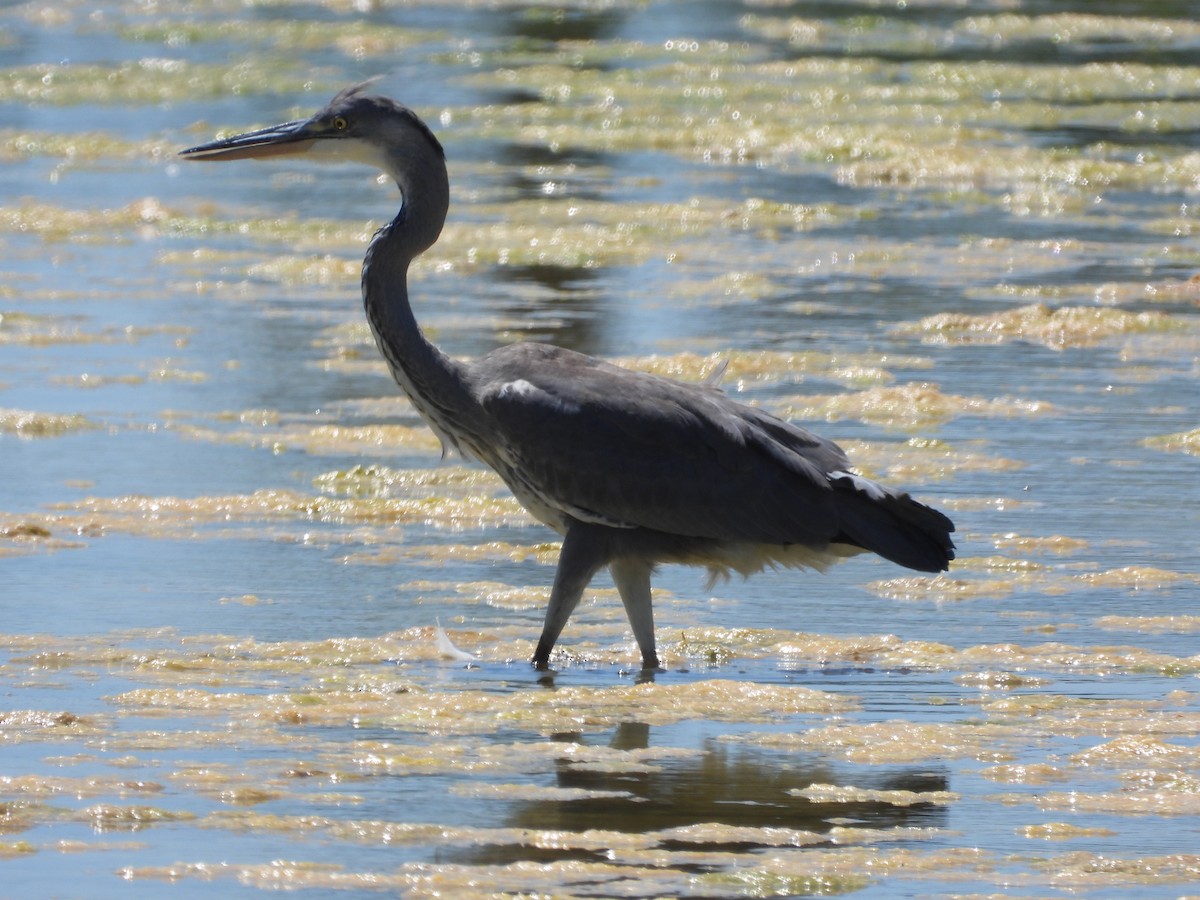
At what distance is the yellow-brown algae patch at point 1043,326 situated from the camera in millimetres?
12320

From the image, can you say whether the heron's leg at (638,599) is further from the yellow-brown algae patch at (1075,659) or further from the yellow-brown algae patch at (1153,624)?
the yellow-brown algae patch at (1153,624)

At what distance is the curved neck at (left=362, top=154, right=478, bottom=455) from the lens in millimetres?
7293

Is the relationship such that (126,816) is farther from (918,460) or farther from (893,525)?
(918,460)

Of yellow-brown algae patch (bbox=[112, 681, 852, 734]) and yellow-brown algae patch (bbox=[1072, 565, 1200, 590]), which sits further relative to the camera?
yellow-brown algae patch (bbox=[1072, 565, 1200, 590])

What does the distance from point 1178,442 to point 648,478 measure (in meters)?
3.79

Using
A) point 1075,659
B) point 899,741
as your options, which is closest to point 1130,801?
point 899,741

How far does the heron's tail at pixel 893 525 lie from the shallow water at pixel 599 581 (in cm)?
35

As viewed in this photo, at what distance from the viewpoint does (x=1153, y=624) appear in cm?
721

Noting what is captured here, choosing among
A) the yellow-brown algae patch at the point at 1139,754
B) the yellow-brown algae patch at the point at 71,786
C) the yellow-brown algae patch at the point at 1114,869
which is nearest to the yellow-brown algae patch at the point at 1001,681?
the yellow-brown algae patch at the point at 1139,754

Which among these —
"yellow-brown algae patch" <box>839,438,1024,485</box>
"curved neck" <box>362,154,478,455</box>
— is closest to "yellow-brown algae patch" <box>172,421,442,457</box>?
"yellow-brown algae patch" <box>839,438,1024,485</box>

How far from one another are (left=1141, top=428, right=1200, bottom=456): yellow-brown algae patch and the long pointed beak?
4.24m

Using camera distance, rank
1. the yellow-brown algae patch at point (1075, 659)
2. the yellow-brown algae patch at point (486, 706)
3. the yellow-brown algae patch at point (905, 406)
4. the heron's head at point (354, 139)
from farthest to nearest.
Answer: the yellow-brown algae patch at point (905, 406), the heron's head at point (354, 139), the yellow-brown algae patch at point (1075, 659), the yellow-brown algae patch at point (486, 706)

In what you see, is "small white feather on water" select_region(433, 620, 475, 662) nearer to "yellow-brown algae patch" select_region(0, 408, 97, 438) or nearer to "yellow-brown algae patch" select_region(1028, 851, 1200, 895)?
"yellow-brown algae patch" select_region(1028, 851, 1200, 895)

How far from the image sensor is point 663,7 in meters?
34.8
